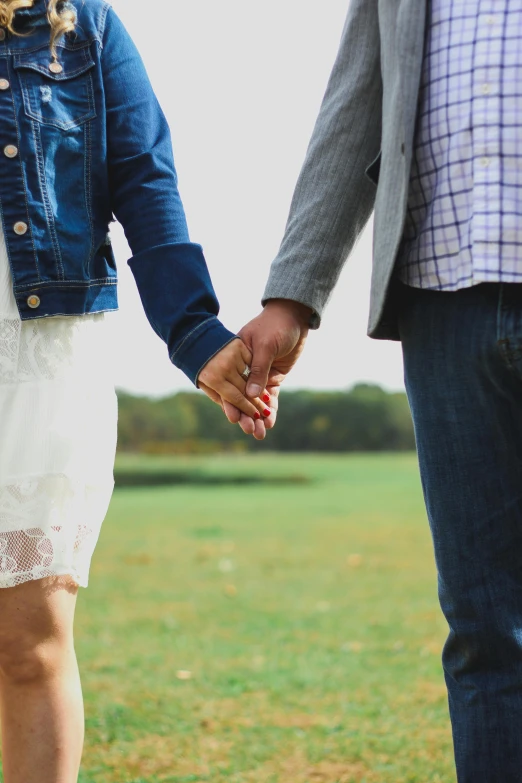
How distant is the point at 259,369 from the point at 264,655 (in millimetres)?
2640

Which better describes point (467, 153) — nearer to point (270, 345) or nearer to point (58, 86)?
point (270, 345)

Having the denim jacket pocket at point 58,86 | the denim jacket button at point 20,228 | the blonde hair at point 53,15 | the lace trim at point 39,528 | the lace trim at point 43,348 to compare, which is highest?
the blonde hair at point 53,15

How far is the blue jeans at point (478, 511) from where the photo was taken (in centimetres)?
147

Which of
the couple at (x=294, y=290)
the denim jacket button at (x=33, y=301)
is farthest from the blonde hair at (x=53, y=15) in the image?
the denim jacket button at (x=33, y=301)

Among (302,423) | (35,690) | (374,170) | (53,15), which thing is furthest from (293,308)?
(302,423)

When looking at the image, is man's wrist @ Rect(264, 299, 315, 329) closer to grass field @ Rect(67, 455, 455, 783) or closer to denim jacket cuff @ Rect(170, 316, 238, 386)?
denim jacket cuff @ Rect(170, 316, 238, 386)

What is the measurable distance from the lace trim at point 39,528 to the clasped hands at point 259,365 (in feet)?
1.39

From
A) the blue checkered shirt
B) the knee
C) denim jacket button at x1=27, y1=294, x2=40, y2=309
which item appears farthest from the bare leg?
the blue checkered shirt

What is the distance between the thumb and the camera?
1896mm

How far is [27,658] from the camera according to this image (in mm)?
1652

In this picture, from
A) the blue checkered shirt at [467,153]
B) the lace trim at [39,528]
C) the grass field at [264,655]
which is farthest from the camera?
the grass field at [264,655]

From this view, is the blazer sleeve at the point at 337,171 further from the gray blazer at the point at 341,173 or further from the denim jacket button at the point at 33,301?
the denim jacket button at the point at 33,301

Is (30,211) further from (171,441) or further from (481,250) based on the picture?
(171,441)

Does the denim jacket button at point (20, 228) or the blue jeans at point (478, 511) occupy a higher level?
the denim jacket button at point (20, 228)
